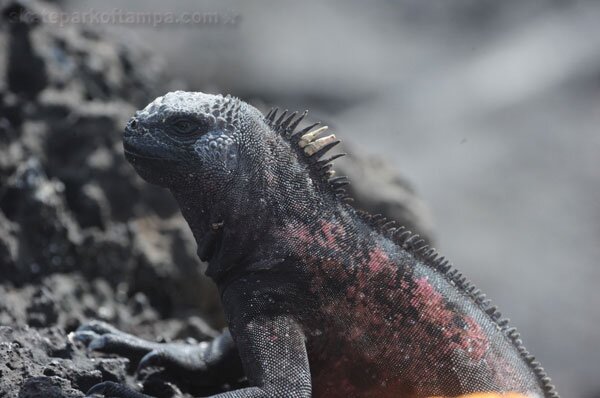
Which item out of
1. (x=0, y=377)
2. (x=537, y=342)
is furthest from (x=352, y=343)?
(x=537, y=342)

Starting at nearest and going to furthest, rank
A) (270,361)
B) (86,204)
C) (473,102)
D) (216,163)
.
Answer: (270,361) < (216,163) < (86,204) < (473,102)

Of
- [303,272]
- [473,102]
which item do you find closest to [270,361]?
[303,272]

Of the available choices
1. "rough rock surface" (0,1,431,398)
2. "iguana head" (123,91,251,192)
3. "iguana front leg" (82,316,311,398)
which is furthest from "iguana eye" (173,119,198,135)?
"rough rock surface" (0,1,431,398)

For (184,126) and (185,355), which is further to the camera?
(185,355)

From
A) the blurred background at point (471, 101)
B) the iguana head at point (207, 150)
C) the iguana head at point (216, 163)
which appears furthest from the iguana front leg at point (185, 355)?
the blurred background at point (471, 101)

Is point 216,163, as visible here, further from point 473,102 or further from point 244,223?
point 473,102

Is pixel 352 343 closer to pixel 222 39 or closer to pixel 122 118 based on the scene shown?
pixel 122 118

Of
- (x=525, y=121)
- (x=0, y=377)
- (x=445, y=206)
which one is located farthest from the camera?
(x=525, y=121)
